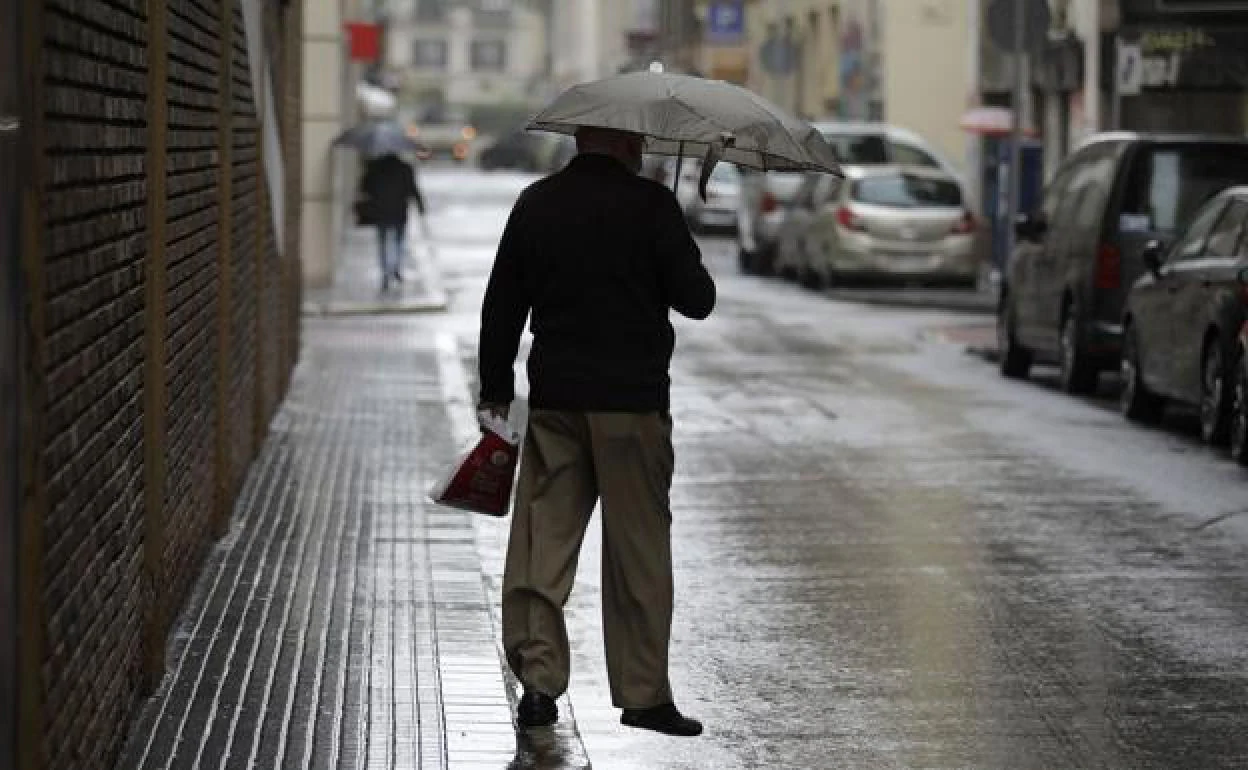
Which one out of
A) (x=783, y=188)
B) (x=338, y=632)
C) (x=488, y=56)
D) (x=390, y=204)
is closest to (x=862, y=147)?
(x=783, y=188)

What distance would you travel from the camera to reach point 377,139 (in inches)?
1391

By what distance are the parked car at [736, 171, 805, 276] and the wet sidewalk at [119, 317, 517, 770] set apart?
22577 mm

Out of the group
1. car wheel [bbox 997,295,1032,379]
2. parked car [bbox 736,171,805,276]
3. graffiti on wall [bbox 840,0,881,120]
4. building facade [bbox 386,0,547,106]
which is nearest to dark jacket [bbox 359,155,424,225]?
parked car [bbox 736,171,805,276]

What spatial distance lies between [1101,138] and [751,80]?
182 feet

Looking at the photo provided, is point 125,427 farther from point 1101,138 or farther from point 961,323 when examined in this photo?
point 961,323

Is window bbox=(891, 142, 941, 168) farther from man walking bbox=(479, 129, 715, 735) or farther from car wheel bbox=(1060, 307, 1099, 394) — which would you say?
man walking bbox=(479, 129, 715, 735)

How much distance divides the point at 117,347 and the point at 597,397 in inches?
55.5

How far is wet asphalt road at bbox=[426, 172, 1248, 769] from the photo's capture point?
A: 886cm

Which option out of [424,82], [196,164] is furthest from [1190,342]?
[424,82]

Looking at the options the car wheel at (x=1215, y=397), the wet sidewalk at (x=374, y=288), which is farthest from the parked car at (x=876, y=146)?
the car wheel at (x=1215, y=397)

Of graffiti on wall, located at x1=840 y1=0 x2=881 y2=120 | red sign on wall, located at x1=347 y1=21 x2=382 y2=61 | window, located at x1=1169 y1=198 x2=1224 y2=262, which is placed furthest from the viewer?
graffiti on wall, located at x1=840 y1=0 x2=881 y2=120

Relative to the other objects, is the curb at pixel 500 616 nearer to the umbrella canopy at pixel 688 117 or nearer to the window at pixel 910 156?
the umbrella canopy at pixel 688 117

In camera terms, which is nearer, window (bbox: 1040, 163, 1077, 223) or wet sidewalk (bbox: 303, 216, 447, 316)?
window (bbox: 1040, 163, 1077, 223)

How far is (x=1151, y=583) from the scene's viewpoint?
11.9 metres
